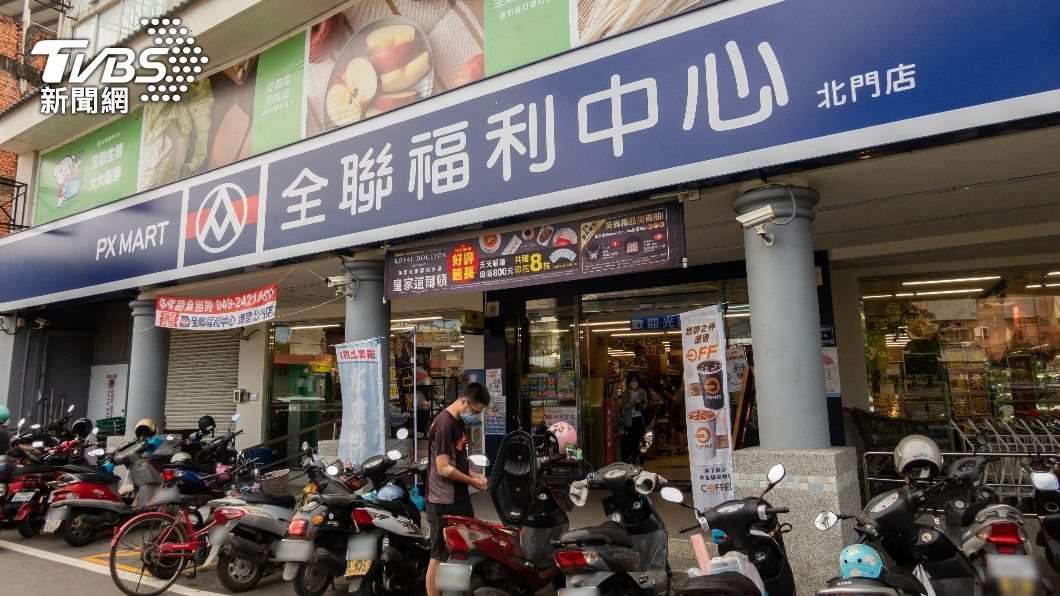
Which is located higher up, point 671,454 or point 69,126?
point 69,126

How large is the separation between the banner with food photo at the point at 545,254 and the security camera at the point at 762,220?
2.08ft

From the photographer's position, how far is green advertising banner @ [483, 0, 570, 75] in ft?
26.1

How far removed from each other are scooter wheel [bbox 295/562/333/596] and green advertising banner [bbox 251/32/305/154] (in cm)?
726

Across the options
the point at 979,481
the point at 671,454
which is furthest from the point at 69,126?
the point at 979,481

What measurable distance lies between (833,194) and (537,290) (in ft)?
18.1

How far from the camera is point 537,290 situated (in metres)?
10.9

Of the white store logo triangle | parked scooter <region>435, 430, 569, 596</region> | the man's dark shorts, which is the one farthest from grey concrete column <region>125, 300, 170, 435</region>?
parked scooter <region>435, 430, 569, 596</region>

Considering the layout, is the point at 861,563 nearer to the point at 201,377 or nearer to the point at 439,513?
the point at 439,513

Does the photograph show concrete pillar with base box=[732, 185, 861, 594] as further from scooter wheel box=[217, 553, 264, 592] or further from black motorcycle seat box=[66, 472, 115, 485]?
black motorcycle seat box=[66, 472, 115, 485]

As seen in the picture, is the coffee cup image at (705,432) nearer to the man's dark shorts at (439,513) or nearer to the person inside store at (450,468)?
the person inside store at (450,468)

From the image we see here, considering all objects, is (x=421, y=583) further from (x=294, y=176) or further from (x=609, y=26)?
(x=609, y=26)

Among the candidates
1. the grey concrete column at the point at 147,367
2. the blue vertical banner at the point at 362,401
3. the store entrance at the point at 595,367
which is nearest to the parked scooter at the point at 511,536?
the blue vertical banner at the point at 362,401

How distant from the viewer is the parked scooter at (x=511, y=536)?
4559 millimetres

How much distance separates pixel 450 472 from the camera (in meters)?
5.29
